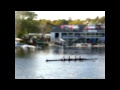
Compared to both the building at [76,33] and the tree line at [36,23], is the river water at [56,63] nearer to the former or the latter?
the building at [76,33]

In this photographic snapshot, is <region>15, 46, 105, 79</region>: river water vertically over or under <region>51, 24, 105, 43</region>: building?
under

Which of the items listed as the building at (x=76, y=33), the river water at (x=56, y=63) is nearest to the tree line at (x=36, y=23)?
the building at (x=76, y=33)

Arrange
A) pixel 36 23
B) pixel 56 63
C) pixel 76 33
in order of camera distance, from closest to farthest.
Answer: pixel 76 33 → pixel 36 23 → pixel 56 63

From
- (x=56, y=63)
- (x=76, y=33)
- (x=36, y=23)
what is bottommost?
(x=56, y=63)

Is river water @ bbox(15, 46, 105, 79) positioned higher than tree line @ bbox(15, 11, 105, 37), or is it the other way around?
tree line @ bbox(15, 11, 105, 37)

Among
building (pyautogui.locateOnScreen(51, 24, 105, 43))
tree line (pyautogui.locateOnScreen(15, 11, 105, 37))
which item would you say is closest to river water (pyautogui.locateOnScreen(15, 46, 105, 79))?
building (pyautogui.locateOnScreen(51, 24, 105, 43))

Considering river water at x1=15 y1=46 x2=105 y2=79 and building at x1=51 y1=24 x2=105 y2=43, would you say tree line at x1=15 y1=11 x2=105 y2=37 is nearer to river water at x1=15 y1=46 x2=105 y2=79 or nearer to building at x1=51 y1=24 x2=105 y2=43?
building at x1=51 y1=24 x2=105 y2=43

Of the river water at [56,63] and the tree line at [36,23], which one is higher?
the tree line at [36,23]
